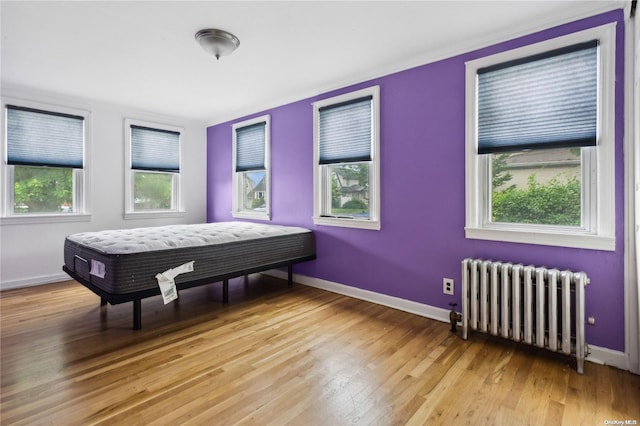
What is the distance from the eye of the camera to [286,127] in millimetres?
4238

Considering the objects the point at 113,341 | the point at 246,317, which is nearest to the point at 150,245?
the point at 113,341

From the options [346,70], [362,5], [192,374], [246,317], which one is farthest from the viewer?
[346,70]

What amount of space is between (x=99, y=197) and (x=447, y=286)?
4402mm

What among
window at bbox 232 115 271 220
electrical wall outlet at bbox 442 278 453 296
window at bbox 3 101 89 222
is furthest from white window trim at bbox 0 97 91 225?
electrical wall outlet at bbox 442 278 453 296

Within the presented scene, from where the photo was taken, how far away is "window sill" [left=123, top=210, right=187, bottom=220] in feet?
15.4

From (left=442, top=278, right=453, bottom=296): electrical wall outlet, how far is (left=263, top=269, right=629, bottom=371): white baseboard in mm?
169

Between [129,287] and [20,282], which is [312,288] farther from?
[20,282]

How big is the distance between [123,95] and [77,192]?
4.61ft

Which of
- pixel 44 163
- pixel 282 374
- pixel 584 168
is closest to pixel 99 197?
pixel 44 163

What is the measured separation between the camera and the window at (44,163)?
12.5 ft

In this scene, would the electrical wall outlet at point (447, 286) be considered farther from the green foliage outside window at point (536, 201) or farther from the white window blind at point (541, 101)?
the white window blind at point (541, 101)

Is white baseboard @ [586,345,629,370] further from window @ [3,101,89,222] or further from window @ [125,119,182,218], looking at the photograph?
window @ [3,101,89,222]

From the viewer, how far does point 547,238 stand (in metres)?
2.35

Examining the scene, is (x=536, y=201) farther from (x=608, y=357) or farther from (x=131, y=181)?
(x=131, y=181)
